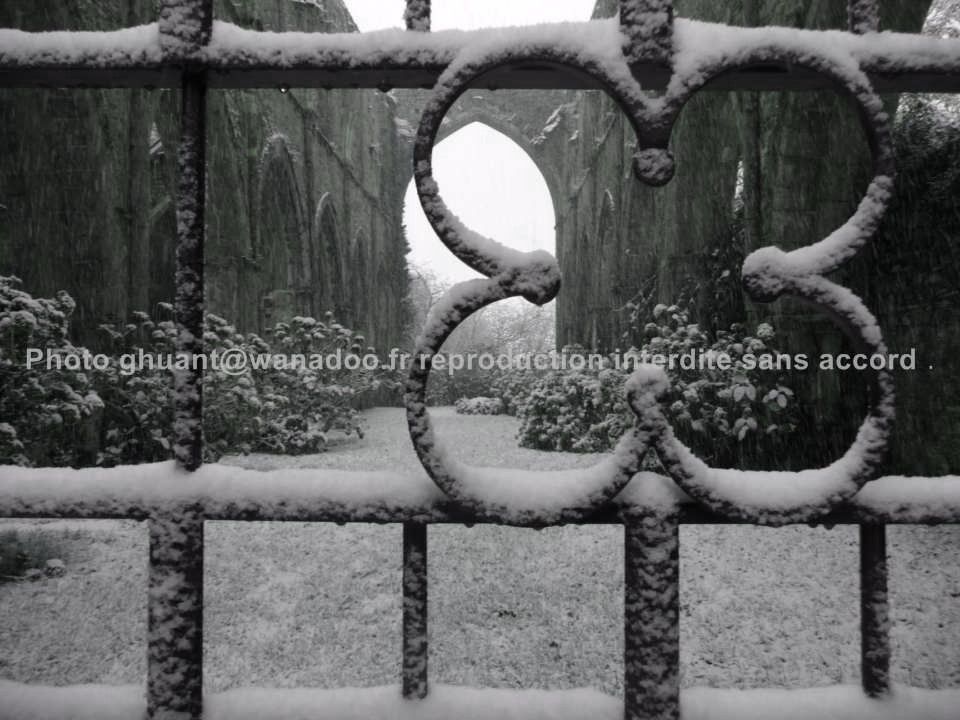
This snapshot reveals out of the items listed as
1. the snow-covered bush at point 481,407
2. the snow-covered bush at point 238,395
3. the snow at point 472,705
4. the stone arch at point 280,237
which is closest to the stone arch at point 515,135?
the snow-covered bush at point 481,407

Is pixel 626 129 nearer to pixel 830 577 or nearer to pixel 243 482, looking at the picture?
pixel 830 577

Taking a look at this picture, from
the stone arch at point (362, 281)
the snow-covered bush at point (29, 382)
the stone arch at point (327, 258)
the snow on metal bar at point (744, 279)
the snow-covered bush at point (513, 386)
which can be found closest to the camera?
the snow on metal bar at point (744, 279)

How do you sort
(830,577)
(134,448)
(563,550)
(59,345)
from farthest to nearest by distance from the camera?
(134,448) < (59,345) < (563,550) < (830,577)

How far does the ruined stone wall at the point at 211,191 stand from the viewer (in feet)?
15.7

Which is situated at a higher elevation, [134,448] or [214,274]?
[214,274]

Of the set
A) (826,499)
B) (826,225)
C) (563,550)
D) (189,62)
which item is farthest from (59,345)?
(826,225)

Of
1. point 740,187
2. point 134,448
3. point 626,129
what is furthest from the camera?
point 626,129

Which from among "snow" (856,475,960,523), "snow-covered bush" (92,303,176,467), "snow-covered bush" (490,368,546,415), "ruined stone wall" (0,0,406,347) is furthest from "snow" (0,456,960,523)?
"snow-covered bush" (490,368,546,415)

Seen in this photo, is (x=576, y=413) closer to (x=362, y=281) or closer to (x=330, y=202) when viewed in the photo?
(x=330, y=202)

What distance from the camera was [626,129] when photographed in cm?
1198

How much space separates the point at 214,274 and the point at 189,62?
729 centimetres

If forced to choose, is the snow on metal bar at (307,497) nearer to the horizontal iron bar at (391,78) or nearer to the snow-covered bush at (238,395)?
the horizontal iron bar at (391,78)

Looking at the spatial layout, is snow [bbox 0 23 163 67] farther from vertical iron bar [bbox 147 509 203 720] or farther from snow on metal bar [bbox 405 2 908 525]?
vertical iron bar [bbox 147 509 203 720]

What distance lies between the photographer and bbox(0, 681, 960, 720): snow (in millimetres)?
665
